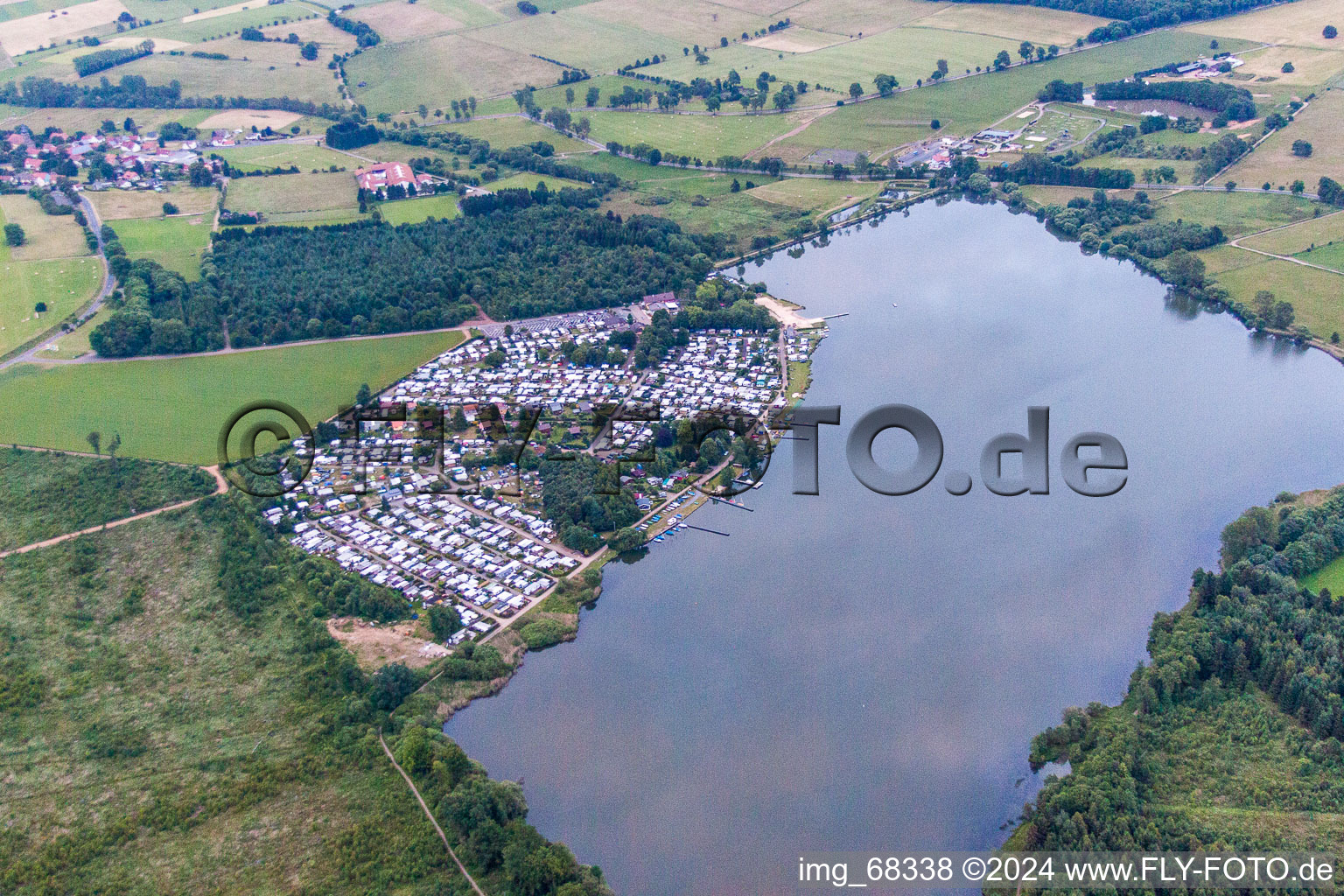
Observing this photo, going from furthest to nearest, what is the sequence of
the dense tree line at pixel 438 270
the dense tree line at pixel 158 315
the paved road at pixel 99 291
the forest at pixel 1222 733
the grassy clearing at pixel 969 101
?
1. the grassy clearing at pixel 969 101
2. the dense tree line at pixel 438 270
3. the dense tree line at pixel 158 315
4. the paved road at pixel 99 291
5. the forest at pixel 1222 733

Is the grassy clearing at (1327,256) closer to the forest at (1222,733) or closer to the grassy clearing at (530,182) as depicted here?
the forest at (1222,733)

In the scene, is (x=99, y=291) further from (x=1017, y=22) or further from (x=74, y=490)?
(x=1017, y=22)

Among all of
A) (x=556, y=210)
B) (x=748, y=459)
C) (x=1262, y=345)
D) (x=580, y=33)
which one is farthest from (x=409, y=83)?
(x=1262, y=345)

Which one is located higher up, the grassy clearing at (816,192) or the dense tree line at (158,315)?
the grassy clearing at (816,192)

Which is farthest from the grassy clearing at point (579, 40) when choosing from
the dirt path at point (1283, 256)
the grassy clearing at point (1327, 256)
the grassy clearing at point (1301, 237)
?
the grassy clearing at point (1327, 256)

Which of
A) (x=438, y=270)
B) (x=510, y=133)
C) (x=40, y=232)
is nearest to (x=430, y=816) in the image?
(x=438, y=270)

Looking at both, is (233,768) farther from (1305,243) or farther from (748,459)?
(1305,243)
